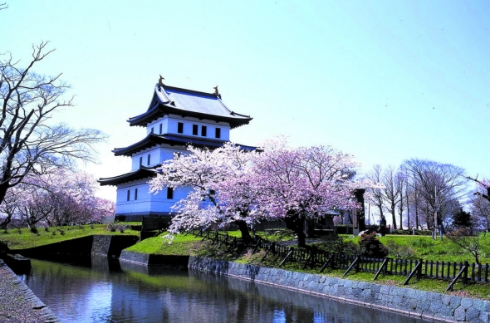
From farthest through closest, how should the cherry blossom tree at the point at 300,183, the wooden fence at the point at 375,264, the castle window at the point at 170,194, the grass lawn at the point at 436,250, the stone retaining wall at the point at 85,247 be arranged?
the castle window at the point at 170,194 < the stone retaining wall at the point at 85,247 < the cherry blossom tree at the point at 300,183 < the grass lawn at the point at 436,250 < the wooden fence at the point at 375,264

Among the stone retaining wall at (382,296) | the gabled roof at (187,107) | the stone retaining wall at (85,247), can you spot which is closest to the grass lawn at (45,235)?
the stone retaining wall at (85,247)

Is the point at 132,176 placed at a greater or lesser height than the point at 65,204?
greater

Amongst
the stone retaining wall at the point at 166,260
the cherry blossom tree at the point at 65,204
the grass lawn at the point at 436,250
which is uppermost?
the cherry blossom tree at the point at 65,204

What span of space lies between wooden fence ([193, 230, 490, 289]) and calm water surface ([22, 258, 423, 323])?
2.21 meters

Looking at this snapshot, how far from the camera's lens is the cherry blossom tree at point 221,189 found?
29.3 meters

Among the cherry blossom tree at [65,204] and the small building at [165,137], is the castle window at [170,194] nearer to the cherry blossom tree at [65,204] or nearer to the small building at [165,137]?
the small building at [165,137]

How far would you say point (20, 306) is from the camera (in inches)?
462

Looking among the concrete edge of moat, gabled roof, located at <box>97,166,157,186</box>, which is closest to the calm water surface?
the concrete edge of moat

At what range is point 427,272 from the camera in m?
17.2

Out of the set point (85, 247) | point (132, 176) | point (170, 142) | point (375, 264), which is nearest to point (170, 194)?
point (132, 176)

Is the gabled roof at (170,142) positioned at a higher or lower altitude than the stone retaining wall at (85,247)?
higher

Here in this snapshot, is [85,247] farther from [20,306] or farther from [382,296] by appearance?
[382,296]

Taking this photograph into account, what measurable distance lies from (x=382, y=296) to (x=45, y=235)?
3629 cm

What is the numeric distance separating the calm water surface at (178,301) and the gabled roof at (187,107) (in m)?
28.3
